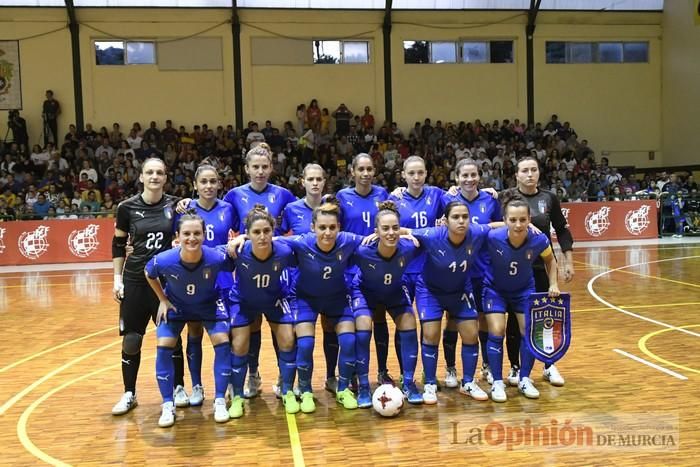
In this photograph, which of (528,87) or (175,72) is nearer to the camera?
(175,72)

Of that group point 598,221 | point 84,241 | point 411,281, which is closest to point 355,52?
point 598,221

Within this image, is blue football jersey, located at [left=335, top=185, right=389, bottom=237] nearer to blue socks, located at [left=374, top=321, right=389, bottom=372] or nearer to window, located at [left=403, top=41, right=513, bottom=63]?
blue socks, located at [left=374, top=321, right=389, bottom=372]

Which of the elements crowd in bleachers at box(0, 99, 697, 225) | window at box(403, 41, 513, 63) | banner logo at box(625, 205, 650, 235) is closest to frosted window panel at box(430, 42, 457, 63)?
window at box(403, 41, 513, 63)

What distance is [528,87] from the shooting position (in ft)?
72.0

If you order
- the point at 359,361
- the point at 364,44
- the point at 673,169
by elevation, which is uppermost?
the point at 364,44

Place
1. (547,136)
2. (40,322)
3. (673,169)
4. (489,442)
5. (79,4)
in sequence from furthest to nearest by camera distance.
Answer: (673,169), (547,136), (79,4), (40,322), (489,442)

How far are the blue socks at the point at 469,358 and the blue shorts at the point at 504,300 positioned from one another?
0.33 metres

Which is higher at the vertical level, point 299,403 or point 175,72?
point 175,72

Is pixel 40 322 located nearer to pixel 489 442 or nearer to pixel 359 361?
pixel 359 361

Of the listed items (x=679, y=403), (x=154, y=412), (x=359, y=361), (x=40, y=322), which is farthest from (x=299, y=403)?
(x=40, y=322)

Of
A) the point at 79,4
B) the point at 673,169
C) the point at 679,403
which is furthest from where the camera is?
the point at 673,169

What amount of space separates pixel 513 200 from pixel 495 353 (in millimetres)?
1236

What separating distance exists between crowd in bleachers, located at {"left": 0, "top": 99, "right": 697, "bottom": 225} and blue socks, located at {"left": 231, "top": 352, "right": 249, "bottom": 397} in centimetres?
1062

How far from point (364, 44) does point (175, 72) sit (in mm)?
6128
